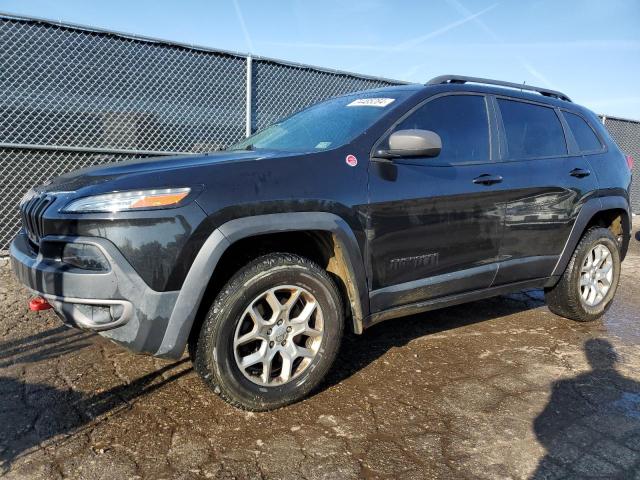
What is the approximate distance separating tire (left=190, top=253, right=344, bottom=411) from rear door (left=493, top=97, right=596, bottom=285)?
1.46 meters

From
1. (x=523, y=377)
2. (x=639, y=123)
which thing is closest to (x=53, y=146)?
(x=523, y=377)

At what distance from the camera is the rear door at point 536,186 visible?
352 cm

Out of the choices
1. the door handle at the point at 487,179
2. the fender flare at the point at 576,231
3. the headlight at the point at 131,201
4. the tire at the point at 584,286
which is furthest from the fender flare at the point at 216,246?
the tire at the point at 584,286

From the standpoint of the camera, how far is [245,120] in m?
6.59

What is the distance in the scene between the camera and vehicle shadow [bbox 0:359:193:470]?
2328 millimetres

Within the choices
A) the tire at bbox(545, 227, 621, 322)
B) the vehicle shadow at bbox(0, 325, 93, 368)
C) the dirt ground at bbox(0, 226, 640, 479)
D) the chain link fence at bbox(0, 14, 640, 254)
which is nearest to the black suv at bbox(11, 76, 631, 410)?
the tire at bbox(545, 227, 621, 322)

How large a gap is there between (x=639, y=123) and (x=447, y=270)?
10.3m

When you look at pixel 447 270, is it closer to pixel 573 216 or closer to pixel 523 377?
pixel 523 377

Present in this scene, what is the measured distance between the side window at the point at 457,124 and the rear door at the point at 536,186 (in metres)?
0.20

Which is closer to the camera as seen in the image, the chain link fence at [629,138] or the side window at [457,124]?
the side window at [457,124]

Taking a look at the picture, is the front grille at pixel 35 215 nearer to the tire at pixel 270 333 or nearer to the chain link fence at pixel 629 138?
the tire at pixel 270 333

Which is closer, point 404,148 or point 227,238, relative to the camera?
point 227,238

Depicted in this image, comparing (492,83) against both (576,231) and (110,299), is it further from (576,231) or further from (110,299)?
(110,299)

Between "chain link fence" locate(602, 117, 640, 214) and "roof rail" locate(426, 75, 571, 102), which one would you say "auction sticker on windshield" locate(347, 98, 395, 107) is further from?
"chain link fence" locate(602, 117, 640, 214)
